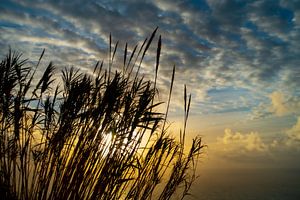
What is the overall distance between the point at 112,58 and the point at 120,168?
47.2 inches

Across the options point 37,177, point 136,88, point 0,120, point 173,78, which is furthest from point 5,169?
point 173,78

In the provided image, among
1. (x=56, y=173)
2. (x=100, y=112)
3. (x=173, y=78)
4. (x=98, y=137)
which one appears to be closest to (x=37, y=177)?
(x=56, y=173)

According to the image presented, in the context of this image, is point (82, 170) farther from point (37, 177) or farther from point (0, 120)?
point (0, 120)

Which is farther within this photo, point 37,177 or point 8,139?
point 8,139

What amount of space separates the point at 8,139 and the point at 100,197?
1.71 m

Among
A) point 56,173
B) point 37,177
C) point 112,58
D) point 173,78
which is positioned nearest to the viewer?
point 173,78

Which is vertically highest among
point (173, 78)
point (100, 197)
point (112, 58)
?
point (112, 58)

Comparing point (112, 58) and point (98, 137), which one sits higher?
point (112, 58)

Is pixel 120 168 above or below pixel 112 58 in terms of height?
below

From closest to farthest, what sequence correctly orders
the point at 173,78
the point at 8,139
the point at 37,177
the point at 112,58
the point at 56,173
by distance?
the point at 173,78, the point at 112,58, the point at 56,173, the point at 37,177, the point at 8,139

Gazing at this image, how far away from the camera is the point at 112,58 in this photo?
260 cm

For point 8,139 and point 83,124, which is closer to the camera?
point 83,124

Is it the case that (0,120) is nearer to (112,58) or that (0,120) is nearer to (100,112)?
(100,112)

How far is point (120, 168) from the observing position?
279cm
